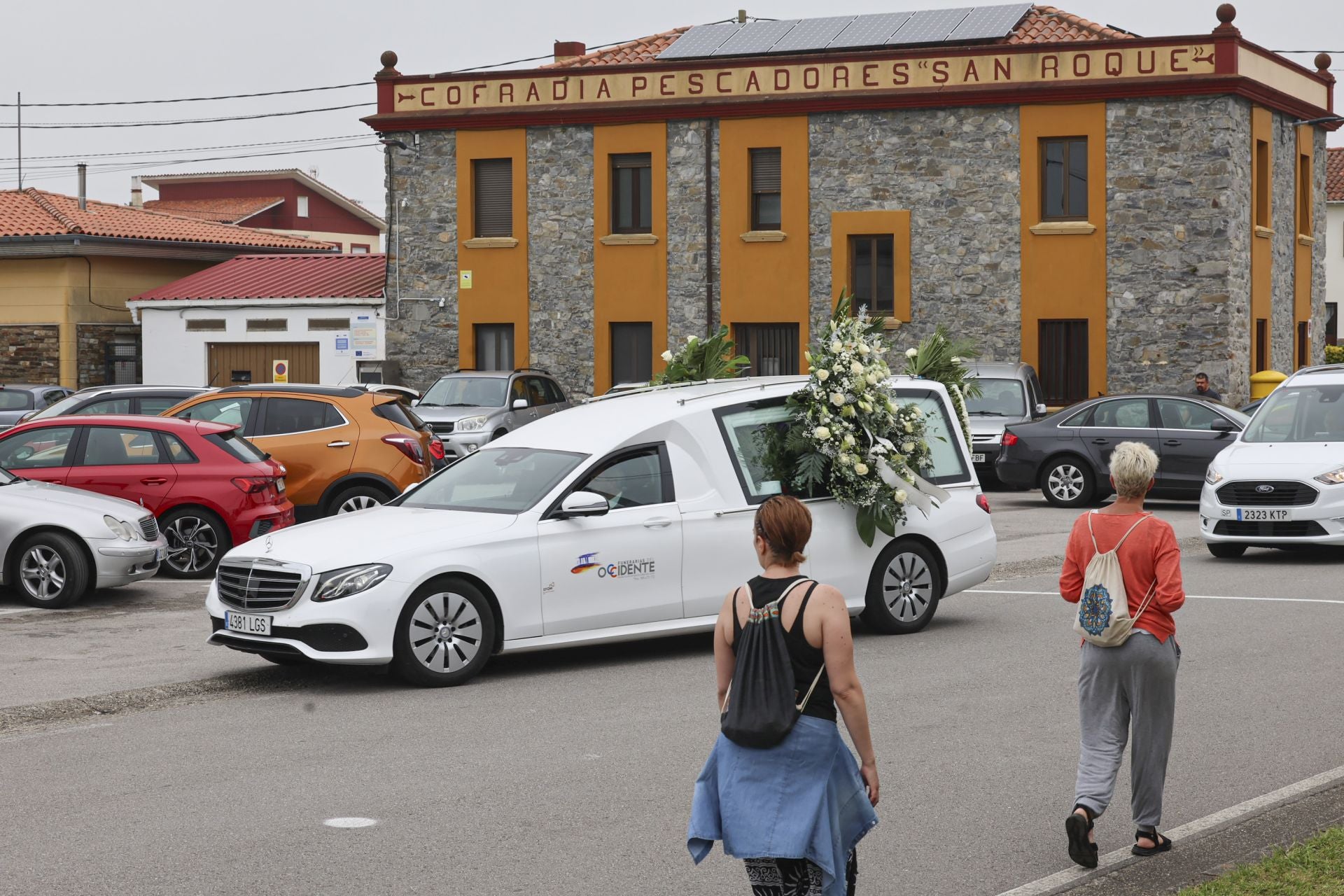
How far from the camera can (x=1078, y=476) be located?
72.2 feet

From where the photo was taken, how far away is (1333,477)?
14.9 m

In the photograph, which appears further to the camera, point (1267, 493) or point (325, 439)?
point (325, 439)

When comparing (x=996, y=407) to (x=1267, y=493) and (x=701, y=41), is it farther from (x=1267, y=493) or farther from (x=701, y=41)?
(x=701, y=41)

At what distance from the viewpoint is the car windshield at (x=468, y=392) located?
27.6 m

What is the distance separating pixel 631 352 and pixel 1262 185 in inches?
506

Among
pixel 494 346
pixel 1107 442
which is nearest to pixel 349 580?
pixel 1107 442

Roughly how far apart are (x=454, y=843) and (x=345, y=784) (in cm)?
112

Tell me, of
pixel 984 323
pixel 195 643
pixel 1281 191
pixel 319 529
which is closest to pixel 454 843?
pixel 319 529

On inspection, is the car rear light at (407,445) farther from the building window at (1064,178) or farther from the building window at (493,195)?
the building window at (493,195)

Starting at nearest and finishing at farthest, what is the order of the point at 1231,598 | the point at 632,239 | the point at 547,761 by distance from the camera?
1. the point at 547,761
2. the point at 1231,598
3. the point at 632,239

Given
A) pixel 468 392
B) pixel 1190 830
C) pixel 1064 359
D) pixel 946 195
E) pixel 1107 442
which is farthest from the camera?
pixel 946 195

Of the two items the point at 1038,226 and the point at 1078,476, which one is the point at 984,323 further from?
the point at 1078,476

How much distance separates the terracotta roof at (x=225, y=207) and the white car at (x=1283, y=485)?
51.3m

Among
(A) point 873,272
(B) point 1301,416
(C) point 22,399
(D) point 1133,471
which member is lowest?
(D) point 1133,471
